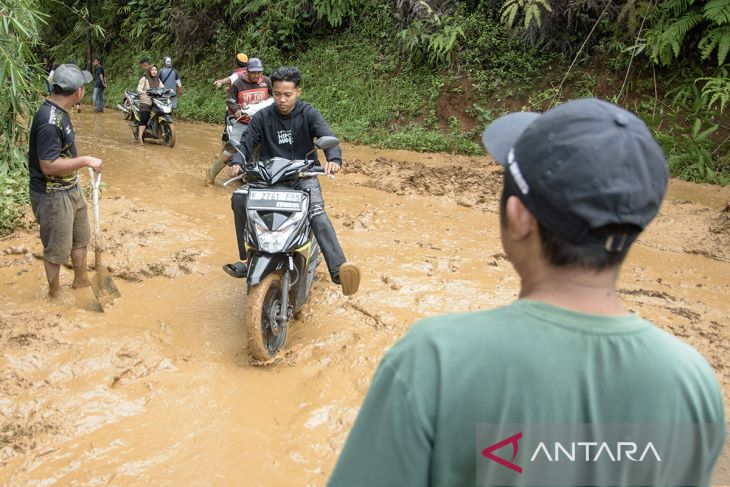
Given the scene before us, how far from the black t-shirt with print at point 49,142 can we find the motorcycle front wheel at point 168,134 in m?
6.78

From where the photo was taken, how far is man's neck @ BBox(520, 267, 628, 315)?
1070mm

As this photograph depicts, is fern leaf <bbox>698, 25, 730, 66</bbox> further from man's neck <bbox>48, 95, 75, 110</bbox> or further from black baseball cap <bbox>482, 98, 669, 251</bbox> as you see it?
black baseball cap <bbox>482, 98, 669, 251</bbox>

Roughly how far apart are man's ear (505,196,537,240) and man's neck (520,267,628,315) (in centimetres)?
8

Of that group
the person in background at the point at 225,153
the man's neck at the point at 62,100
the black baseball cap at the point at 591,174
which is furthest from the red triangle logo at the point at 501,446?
the person in background at the point at 225,153

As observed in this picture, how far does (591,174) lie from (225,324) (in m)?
3.87

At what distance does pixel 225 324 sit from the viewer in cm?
452

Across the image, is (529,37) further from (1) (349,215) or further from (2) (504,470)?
(2) (504,470)

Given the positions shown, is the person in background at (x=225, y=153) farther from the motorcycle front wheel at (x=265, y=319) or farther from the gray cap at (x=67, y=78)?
the motorcycle front wheel at (x=265, y=319)

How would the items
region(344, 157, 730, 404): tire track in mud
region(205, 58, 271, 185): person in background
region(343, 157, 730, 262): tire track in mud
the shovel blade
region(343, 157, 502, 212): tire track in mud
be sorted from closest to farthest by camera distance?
region(344, 157, 730, 404): tire track in mud
the shovel blade
region(343, 157, 730, 262): tire track in mud
region(343, 157, 502, 212): tire track in mud
region(205, 58, 271, 185): person in background

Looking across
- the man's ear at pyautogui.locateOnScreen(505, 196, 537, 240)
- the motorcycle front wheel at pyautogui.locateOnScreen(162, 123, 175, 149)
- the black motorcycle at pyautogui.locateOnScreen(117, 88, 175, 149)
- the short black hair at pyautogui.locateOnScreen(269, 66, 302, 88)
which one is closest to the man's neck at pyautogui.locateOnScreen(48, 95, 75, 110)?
the short black hair at pyautogui.locateOnScreen(269, 66, 302, 88)

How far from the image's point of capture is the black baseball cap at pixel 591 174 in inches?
39.5

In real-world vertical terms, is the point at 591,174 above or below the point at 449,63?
above

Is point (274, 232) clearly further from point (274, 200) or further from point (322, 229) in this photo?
point (322, 229)

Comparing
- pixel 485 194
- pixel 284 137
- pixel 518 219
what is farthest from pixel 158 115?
pixel 518 219
